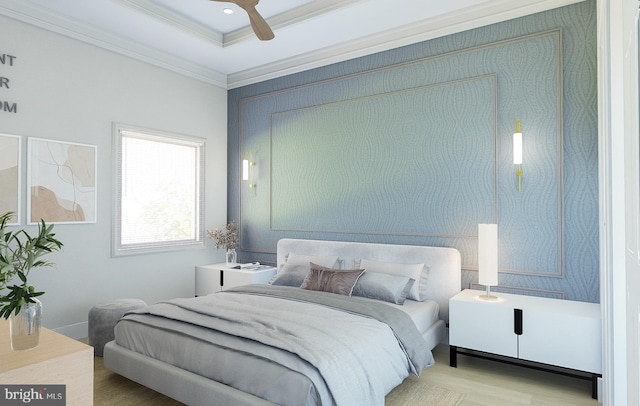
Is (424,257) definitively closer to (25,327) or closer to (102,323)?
(102,323)

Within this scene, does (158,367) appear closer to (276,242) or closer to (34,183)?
(34,183)

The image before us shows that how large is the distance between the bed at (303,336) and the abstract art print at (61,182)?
143cm

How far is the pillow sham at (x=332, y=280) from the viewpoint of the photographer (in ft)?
11.3

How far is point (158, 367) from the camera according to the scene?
2551mm

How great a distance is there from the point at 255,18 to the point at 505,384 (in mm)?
3166

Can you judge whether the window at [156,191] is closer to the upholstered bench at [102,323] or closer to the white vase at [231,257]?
the white vase at [231,257]

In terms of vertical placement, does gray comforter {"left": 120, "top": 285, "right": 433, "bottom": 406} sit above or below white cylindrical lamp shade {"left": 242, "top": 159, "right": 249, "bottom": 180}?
below

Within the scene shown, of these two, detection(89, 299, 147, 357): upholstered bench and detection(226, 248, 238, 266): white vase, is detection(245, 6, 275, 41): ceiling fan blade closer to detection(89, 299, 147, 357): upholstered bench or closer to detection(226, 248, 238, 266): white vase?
detection(89, 299, 147, 357): upholstered bench

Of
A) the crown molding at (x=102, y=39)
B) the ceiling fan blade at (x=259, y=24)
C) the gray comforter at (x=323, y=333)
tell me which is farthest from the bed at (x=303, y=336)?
the crown molding at (x=102, y=39)

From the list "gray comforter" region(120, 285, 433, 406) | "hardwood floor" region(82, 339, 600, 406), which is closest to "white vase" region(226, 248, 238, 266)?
"gray comforter" region(120, 285, 433, 406)

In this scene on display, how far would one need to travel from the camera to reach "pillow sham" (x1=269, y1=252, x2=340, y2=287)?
3872 mm

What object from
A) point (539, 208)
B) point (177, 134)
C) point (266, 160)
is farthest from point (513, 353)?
point (177, 134)

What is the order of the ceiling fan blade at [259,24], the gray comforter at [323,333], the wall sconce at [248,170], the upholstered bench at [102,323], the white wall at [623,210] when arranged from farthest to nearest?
the wall sconce at [248,170]
the upholstered bench at [102,323]
the ceiling fan blade at [259,24]
the gray comforter at [323,333]
the white wall at [623,210]

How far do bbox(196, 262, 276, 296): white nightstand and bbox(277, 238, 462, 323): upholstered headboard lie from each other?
653 mm
